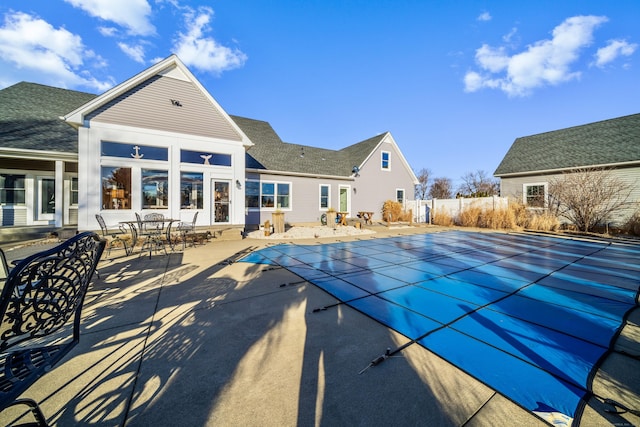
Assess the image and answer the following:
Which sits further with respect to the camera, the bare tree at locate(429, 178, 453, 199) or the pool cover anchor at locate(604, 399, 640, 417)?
the bare tree at locate(429, 178, 453, 199)

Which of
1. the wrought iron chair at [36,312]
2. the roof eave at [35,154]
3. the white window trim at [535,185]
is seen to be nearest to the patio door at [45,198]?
the roof eave at [35,154]

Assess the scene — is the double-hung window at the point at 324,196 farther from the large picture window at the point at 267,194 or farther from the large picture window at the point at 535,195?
the large picture window at the point at 535,195

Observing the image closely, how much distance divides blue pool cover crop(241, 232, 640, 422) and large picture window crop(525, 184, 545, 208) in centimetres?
896

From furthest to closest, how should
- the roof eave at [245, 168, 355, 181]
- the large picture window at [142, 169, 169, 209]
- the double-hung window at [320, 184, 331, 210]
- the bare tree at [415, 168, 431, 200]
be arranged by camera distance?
the bare tree at [415, 168, 431, 200]
the double-hung window at [320, 184, 331, 210]
the roof eave at [245, 168, 355, 181]
the large picture window at [142, 169, 169, 209]

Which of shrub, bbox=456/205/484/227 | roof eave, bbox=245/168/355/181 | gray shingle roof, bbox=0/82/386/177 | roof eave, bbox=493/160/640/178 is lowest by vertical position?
shrub, bbox=456/205/484/227

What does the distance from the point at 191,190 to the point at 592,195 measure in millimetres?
19574

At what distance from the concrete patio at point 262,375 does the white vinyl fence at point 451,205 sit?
1303 centimetres

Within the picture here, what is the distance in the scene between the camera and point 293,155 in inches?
645

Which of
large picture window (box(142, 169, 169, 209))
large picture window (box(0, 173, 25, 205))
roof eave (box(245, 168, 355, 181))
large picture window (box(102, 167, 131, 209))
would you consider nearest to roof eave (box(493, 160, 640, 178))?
roof eave (box(245, 168, 355, 181))

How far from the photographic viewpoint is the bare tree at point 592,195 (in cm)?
1236

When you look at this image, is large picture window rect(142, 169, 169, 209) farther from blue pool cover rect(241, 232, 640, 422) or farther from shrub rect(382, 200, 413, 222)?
shrub rect(382, 200, 413, 222)

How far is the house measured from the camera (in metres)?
8.45

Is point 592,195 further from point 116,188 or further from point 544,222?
point 116,188

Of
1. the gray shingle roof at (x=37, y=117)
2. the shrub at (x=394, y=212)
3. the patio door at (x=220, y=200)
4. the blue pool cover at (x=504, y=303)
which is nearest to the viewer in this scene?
the blue pool cover at (x=504, y=303)
